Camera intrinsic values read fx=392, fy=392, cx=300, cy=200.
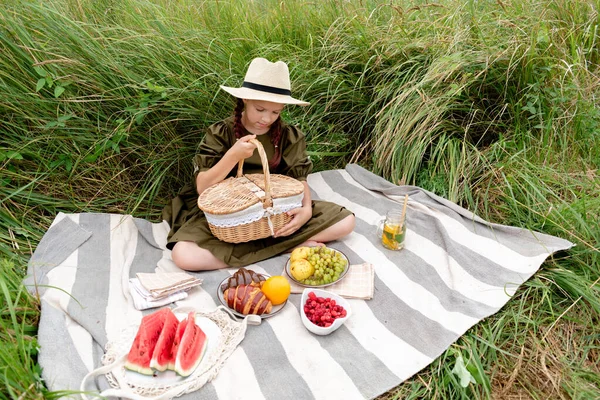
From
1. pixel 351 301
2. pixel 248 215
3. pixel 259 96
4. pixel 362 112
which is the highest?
pixel 259 96

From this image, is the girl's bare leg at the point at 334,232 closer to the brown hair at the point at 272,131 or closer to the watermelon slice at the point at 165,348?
the brown hair at the point at 272,131

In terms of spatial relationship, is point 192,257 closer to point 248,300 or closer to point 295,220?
point 248,300

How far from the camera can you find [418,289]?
8.59 ft

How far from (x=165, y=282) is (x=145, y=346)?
1.86 feet

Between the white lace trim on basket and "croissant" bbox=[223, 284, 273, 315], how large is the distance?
1.37 ft

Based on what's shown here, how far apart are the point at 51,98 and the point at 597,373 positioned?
3978 millimetres

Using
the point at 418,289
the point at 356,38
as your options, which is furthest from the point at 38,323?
the point at 356,38

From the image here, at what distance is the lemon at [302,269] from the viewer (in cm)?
256

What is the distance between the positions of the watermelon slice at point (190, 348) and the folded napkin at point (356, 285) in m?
0.72

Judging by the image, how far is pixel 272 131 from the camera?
2992 mm

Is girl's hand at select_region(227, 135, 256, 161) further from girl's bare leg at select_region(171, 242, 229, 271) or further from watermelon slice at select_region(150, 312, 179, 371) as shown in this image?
watermelon slice at select_region(150, 312, 179, 371)

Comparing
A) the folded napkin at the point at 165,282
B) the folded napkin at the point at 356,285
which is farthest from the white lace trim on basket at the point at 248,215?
the folded napkin at the point at 356,285

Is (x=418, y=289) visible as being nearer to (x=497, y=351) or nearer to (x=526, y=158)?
(x=497, y=351)

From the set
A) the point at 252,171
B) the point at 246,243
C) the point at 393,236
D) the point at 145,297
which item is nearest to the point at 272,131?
the point at 252,171
